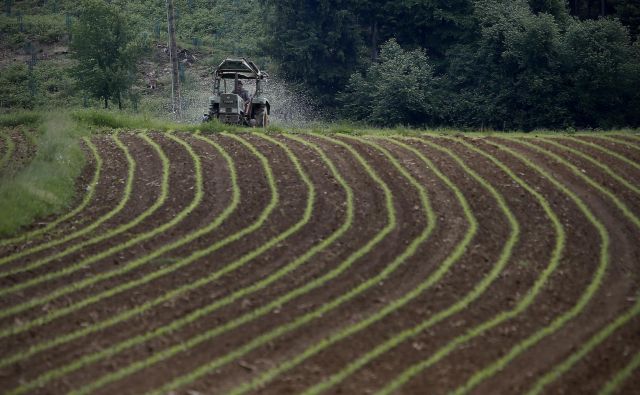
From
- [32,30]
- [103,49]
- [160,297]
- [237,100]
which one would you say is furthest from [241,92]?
[32,30]

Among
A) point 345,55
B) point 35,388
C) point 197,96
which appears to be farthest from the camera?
point 345,55

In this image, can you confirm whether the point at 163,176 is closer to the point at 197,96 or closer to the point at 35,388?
the point at 35,388

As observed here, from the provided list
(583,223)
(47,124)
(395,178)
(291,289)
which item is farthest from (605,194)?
A: (47,124)

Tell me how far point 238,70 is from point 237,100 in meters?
1.56

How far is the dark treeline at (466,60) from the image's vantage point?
37156 millimetres

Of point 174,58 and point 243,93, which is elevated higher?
point 174,58

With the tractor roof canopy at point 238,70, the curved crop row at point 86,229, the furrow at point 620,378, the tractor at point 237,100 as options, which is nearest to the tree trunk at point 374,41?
the tractor at point 237,100

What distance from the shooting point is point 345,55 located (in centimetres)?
4647

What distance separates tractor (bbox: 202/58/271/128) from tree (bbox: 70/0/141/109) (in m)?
5.74

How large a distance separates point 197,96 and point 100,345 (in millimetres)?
31568

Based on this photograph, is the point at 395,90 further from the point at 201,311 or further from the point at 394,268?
the point at 201,311

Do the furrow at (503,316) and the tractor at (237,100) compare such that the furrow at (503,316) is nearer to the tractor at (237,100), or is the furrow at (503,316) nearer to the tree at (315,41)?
the tractor at (237,100)

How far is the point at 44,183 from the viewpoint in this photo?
1941 centimetres

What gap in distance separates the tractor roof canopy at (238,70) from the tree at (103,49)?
19.9 feet
